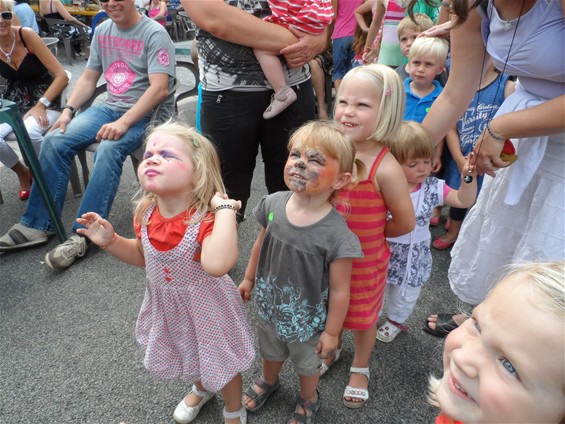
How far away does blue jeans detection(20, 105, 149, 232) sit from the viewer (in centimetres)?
284

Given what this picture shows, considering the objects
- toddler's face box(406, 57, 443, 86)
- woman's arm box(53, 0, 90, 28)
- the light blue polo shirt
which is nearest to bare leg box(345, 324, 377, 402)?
the light blue polo shirt

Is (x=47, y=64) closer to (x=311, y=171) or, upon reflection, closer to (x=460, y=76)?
(x=311, y=171)

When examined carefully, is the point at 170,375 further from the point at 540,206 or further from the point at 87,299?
the point at 540,206

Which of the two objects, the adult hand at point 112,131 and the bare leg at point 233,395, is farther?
the adult hand at point 112,131

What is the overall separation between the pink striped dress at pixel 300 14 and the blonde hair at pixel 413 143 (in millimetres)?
688

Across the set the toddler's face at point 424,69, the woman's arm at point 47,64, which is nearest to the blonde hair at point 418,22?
the toddler's face at point 424,69

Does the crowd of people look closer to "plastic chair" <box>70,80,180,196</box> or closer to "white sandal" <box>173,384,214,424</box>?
"white sandal" <box>173,384,214,424</box>

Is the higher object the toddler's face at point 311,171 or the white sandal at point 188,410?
the toddler's face at point 311,171

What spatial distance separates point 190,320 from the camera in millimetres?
1449

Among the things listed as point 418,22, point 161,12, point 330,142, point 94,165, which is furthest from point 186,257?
point 161,12

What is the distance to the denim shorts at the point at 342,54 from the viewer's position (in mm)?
4965

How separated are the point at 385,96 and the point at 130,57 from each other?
228 centimetres

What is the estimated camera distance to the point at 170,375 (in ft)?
5.15

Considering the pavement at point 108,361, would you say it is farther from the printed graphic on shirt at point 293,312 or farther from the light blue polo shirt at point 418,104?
the light blue polo shirt at point 418,104
